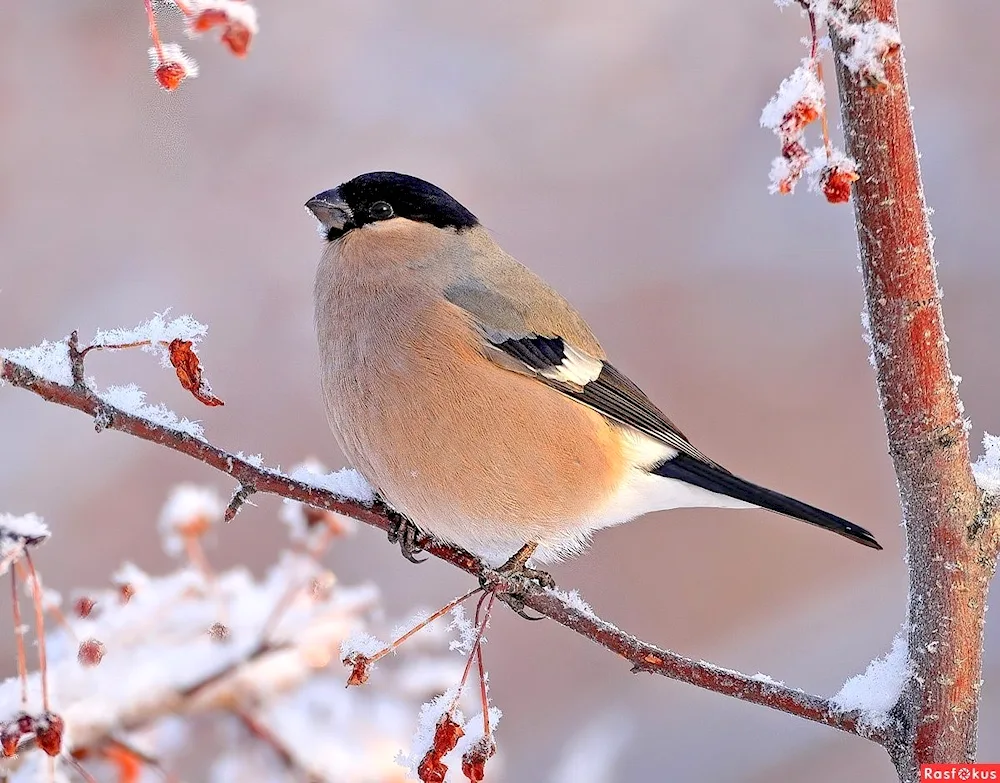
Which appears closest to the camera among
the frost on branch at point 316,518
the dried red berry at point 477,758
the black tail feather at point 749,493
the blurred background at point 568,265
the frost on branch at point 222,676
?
the dried red berry at point 477,758

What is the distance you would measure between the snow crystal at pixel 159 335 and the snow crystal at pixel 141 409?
11 centimetres

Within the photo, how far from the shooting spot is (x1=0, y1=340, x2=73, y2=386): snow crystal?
1.69 m

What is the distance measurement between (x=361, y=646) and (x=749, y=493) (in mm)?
1133

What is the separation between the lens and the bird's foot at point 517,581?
217cm

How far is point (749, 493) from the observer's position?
8.77ft

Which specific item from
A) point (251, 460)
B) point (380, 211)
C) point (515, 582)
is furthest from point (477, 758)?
point (380, 211)

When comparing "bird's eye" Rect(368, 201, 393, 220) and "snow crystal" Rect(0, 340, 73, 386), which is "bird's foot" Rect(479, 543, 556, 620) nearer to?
"snow crystal" Rect(0, 340, 73, 386)

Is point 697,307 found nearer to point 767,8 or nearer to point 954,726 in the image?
point 767,8

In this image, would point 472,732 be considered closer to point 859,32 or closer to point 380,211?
point 859,32

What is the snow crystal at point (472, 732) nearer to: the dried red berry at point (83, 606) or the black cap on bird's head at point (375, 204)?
the dried red berry at point (83, 606)

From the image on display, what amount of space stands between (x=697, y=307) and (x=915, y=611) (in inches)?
134

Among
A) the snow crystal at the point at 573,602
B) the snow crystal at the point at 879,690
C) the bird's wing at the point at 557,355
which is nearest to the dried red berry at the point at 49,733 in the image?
the snow crystal at the point at 573,602

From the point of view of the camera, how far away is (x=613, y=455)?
2811 mm

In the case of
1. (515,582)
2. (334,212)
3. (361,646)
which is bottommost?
(361,646)
